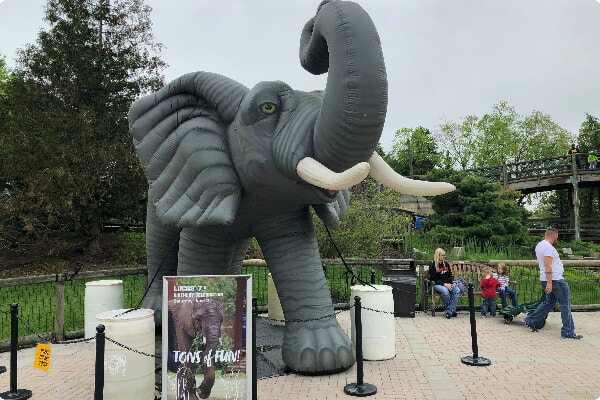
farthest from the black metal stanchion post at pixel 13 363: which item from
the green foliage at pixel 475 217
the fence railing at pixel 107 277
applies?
the green foliage at pixel 475 217

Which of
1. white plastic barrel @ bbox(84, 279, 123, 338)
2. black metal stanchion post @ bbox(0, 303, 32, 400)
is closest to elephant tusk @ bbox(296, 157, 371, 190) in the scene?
black metal stanchion post @ bbox(0, 303, 32, 400)

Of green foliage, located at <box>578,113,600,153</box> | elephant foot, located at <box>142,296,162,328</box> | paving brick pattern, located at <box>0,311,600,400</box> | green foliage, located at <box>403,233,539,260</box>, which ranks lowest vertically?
paving brick pattern, located at <box>0,311,600,400</box>

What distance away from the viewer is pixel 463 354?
5449 mm

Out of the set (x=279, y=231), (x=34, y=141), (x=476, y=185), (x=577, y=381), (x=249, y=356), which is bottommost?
(x=577, y=381)

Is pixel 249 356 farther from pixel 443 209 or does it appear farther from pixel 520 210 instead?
pixel 520 210

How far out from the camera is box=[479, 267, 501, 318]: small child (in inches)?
291

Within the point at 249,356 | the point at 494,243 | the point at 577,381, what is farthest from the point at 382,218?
the point at 249,356

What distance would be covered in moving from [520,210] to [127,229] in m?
14.5

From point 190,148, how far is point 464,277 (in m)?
6.14

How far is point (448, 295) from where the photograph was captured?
765 centimetres

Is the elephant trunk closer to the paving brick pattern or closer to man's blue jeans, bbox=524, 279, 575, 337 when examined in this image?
the paving brick pattern

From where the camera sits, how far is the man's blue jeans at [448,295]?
7566mm

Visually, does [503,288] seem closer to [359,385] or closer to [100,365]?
[359,385]

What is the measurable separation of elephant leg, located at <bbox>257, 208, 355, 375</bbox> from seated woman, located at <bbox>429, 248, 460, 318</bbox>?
3.24m
